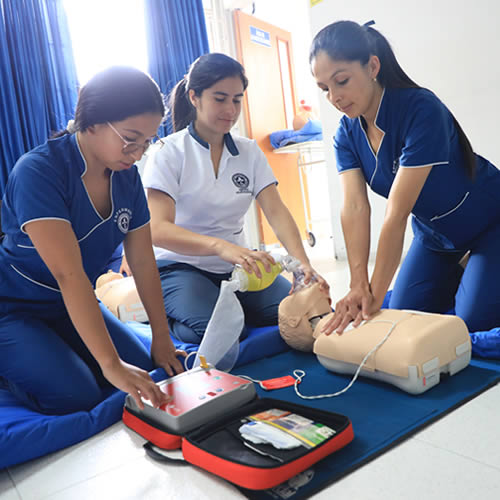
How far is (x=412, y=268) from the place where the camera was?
1.67 m

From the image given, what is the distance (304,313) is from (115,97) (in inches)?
31.7

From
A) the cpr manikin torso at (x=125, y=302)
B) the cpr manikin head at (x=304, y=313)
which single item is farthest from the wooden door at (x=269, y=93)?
the cpr manikin head at (x=304, y=313)

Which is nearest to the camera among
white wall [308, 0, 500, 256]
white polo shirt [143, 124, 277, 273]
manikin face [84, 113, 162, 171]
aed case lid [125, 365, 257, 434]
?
aed case lid [125, 365, 257, 434]

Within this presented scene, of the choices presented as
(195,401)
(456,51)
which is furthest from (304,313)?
(456,51)

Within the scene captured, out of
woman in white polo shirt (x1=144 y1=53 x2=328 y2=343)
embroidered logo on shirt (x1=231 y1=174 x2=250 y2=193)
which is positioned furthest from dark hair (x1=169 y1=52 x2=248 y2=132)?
embroidered logo on shirt (x1=231 y1=174 x2=250 y2=193)

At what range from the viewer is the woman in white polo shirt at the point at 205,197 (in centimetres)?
155

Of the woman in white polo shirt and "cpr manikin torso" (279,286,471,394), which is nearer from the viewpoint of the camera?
"cpr manikin torso" (279,286,471,394)

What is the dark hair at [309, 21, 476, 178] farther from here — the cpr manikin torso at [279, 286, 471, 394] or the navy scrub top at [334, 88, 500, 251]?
the cpr manikin torso at [279, 286, 471, 394]

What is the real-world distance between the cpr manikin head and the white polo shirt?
37 cm

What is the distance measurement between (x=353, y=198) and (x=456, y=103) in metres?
1.50

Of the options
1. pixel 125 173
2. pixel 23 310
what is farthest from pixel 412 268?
pixel 23 310

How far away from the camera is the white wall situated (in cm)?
244

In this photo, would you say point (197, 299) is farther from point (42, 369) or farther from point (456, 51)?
point (456, 51)

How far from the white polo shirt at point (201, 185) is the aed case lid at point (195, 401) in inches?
23.6
